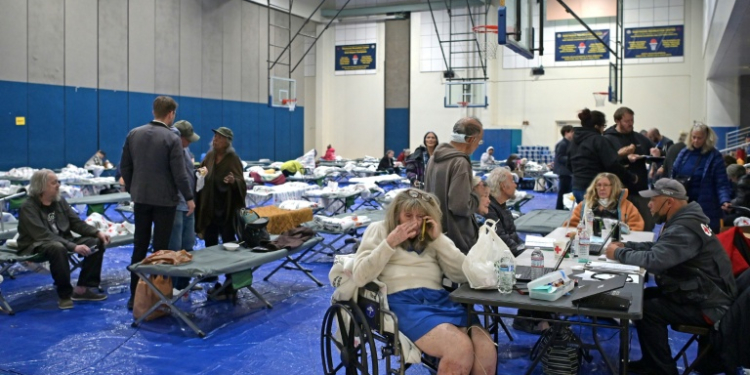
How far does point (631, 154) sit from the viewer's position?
571cm

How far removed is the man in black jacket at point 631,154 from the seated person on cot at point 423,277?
3.03 metres

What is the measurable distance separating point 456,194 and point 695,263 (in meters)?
1.23

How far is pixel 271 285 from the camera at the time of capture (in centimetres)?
599

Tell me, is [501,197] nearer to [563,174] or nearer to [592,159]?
[592,159]

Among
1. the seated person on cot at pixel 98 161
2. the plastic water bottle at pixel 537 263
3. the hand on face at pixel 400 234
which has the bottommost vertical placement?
the plastic water bottle at pixel 537 263

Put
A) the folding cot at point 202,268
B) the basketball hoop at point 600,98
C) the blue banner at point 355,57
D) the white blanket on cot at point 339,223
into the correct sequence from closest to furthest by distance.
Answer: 1. the folding cot at point 202,268
2. the white blanket on cot at point 339,223
3. the basketball hoop at point 600,98
4. the blue banner at point 355,57

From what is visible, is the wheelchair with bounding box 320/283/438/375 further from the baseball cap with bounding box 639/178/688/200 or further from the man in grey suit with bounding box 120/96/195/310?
the man in grey suit with bounding box 120/96/195/310

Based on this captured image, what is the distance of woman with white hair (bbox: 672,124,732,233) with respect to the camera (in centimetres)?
567

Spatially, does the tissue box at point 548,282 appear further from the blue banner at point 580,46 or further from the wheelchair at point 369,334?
the blue banner at point 580,46

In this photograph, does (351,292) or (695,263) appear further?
(695,263)

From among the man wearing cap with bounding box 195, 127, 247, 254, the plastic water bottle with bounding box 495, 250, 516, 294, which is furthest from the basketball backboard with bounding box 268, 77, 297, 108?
the plastic water bottle with bounding box 495, 250, 516, 294

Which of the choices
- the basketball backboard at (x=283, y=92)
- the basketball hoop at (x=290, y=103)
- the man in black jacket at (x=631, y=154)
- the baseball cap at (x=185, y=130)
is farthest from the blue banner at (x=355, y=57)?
the baseball cap at (x=185, y=130)

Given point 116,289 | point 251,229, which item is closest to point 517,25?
point 251,229

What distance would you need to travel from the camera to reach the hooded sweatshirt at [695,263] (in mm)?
3275
